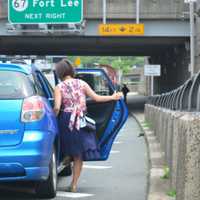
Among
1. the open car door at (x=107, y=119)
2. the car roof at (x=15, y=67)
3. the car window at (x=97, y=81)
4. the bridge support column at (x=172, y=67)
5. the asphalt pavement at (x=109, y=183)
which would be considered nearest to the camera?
the car roof at (x=15, y=67)

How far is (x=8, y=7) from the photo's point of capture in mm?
32188

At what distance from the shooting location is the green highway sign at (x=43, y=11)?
3203 cm

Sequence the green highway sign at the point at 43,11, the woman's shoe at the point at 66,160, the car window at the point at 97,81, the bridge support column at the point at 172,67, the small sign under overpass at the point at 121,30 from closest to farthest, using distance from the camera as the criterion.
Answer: the woman's shoe at the point at 66,160 → the car window at the point at 97,81 → the green highway sign at the point at 43,11 → the small sign under overpass at the point at 121,30 → the bridge support column at the point at 172,67

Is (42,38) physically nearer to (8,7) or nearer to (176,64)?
(8,7)

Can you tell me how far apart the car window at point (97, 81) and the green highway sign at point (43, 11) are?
823 inches

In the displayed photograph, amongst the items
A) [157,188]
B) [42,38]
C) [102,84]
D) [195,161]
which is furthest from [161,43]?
[195,161]

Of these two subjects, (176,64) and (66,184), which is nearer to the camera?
(66,184)

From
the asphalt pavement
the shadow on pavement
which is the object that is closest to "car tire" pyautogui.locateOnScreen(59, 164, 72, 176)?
the asphalt pavement

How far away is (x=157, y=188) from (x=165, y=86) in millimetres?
38276

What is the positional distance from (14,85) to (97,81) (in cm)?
373

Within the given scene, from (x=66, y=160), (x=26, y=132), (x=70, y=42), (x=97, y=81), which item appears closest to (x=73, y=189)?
(x=66, y=160)

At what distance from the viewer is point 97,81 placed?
11273mm

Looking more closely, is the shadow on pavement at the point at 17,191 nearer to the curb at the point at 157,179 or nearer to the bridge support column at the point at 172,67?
the curb at the point at 157,179

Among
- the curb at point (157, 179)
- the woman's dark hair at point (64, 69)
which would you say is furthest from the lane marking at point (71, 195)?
the woman's dark hair at point (64, 69)
